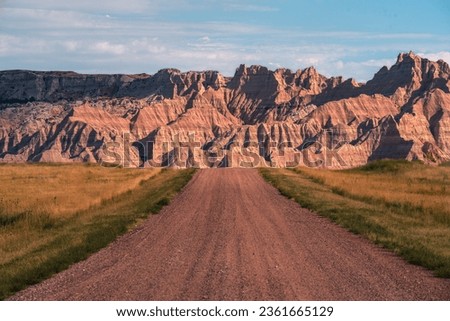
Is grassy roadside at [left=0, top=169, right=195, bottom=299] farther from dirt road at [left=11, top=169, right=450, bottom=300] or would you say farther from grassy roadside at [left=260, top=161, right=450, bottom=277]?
grassy roadside at [left=260, top=161, right=450, bottom=277]

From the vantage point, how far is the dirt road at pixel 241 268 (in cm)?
1113

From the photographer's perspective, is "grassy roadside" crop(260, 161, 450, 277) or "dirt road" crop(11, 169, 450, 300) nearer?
"dirt road" crop(11, 169, 450, 300)

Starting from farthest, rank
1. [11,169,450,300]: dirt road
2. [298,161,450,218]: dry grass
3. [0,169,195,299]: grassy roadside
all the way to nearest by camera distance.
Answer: [298,161,450,218]: dry grass → [0,169,195,299]: grassy roadside → [11,169,450,300]: dirt road

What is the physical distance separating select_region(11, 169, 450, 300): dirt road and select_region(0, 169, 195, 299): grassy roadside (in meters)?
0.45

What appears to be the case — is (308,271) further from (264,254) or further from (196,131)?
(196,131)

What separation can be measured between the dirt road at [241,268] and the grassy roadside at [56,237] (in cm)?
45

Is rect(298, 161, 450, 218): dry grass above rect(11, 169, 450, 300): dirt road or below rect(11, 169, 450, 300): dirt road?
below

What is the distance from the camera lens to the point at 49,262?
14.5 metres

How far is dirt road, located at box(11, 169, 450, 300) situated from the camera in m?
11.1

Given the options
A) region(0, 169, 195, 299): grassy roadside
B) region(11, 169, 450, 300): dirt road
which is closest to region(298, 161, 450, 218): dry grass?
region(11, 169, 450, 300): dirt road

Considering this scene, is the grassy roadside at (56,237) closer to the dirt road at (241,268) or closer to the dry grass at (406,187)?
the dirt road at (241,268)

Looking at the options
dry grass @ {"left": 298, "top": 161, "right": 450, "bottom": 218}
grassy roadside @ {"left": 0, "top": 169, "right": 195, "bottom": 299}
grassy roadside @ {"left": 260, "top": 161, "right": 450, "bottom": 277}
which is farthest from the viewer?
dry grass @ {"left": 298, "top": 161, "right": 450, "bottom": 218}

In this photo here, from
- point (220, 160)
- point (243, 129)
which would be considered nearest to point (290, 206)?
point (220, 160)

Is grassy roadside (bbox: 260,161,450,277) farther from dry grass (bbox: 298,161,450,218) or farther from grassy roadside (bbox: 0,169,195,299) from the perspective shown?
grassy roadside (bbox: 0,169,195,299)
